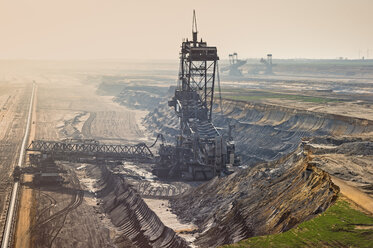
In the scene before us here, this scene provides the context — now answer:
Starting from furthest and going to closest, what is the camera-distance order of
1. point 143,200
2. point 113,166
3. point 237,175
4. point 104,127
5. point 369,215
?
point 104,127 → point 113,166 → point 143,200 → point 237,175 → point 369,215

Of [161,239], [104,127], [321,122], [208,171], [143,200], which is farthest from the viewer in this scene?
[104,127]

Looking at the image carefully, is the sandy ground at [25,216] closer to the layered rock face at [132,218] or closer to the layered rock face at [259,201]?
the layered rock face at [132,218]

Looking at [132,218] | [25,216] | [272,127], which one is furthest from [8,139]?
[132,218]

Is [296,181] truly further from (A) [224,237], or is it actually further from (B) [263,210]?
(A) [224,237]

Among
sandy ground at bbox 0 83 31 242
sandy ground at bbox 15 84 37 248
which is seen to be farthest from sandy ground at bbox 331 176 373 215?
sandy ground at bbox 0 83 31 242

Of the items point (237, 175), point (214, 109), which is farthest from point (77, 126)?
point (237, 175)

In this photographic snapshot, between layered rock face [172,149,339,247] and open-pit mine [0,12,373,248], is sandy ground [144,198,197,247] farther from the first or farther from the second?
layered rock face [172,149,339,247]

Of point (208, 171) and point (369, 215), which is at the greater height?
point (369, 215)
